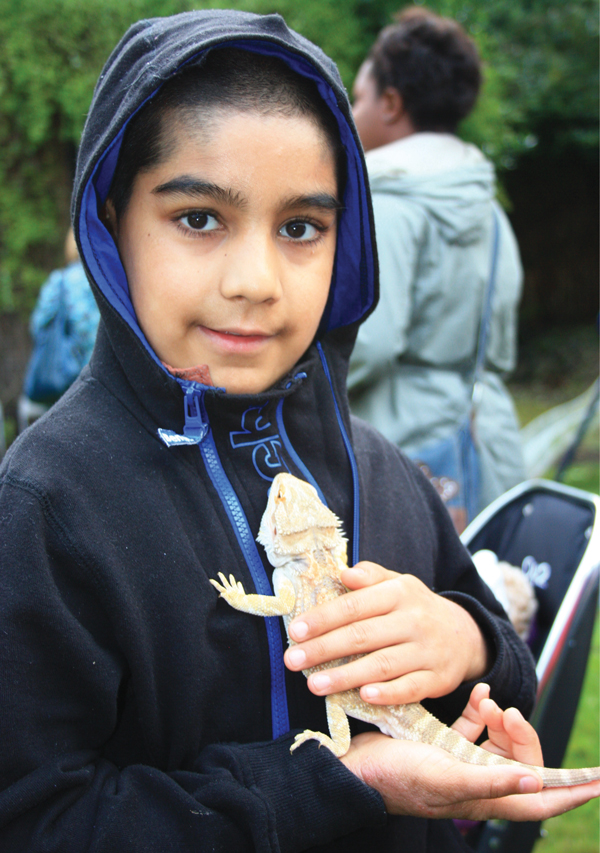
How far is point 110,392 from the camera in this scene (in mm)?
1575

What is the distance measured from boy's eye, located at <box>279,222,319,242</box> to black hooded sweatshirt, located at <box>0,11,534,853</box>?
27 centimetres

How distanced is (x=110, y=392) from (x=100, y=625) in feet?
1.78

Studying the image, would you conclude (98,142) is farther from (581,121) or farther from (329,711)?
(581,121)

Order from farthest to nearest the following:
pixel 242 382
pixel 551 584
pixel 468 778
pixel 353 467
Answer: pixel 551 584
pixel 353 467
pixel 242 382
pixel 468 778

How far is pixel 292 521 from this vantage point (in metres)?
1.51

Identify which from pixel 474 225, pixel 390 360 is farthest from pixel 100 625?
pixel 474 225

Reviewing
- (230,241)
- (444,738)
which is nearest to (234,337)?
(230,241)

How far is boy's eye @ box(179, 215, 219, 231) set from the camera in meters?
1.45

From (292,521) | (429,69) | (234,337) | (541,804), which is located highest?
(429,69)

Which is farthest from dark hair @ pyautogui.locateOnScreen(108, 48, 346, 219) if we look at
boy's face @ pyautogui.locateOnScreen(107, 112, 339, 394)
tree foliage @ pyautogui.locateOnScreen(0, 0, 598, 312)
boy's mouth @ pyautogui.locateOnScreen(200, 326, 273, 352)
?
tree foliage @ pyautogui.locateOnScreen(0, 0, 598, 312)

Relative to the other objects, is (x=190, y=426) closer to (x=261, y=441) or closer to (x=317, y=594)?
(x=261, y=441)

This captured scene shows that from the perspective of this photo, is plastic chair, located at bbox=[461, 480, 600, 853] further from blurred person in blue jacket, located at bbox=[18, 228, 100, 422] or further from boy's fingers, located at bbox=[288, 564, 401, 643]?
blurred person in blue jacket, located at bbox=[18, 228, 100, 422]

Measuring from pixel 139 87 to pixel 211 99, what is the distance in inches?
6.2

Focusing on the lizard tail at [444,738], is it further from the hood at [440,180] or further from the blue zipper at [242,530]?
the hood at [440,180]
